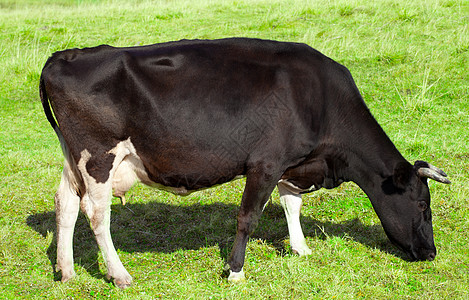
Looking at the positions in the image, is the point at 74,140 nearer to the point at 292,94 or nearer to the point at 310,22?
the point at 292,94

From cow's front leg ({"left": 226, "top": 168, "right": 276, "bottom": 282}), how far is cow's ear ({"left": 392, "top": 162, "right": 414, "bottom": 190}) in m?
1.09

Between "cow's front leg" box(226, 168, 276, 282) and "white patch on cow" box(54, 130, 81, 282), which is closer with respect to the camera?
"cow's front leg" box(226, 168, 276, 282)

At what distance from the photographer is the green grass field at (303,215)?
184 inches

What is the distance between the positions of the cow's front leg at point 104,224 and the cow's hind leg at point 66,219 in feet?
0.93

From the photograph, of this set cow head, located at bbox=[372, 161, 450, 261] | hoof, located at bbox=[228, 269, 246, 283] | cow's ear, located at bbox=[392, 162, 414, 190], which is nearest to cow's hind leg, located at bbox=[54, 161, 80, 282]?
hoof, located at bbox=[228, 269, 246, 283]

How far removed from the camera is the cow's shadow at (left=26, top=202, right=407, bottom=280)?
5465 millimetres

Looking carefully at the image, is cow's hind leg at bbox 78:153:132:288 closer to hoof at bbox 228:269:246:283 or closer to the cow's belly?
the cow's belly

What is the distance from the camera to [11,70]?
11.6m

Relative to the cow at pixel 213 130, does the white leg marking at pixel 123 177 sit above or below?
below

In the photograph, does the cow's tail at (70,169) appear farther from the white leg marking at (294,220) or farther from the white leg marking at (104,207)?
the white leg marking at (294,220)

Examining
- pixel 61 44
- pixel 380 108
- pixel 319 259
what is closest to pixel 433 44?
pixel 380 108

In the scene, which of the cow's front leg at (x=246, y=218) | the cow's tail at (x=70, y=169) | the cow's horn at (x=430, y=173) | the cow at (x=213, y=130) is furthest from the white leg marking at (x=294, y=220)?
the cow's tail at (x=70, y=169)

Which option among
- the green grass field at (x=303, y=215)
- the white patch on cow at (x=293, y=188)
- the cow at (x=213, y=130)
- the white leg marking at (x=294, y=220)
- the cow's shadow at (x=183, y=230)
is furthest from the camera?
the cow's shadow at (x=183, y=230)

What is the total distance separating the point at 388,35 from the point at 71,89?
8825 millimetres
